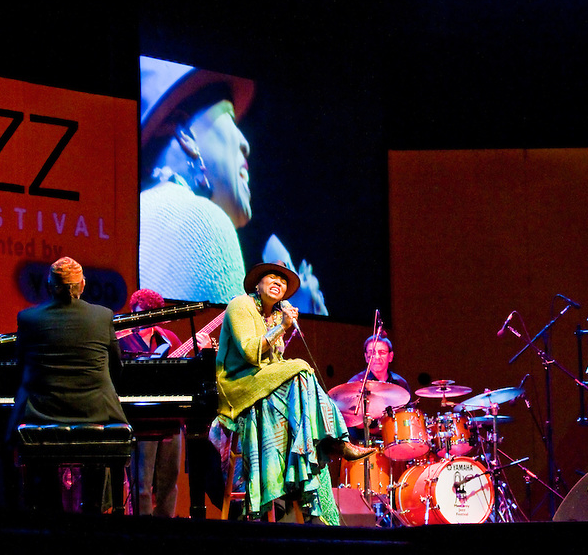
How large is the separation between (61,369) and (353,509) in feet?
6.59

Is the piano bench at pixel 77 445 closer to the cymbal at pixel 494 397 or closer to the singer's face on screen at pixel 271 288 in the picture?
the singer's face on screen at pixel 271 288

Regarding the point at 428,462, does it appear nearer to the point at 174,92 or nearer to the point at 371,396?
the point at 371,396

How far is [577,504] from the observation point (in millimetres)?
3840

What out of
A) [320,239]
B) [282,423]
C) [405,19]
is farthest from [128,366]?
[405,19]

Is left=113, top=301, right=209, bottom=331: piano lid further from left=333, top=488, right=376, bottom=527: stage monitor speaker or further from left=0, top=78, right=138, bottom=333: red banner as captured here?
left=0, top=78, right=138, bottom=333: red banner

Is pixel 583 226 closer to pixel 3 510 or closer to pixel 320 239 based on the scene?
pixel 320 239

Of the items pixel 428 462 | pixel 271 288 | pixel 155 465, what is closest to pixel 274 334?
pixel 271 288

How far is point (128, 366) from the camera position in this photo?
470 centimetres

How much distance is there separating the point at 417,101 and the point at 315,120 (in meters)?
1.29

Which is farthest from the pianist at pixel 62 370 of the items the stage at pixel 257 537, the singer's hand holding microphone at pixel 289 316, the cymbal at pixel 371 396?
the cymbal at pixel 371 396

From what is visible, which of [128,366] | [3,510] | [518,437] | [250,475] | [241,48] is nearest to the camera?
[3,510]

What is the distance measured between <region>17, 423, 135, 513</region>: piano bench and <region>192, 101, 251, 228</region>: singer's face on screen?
158 inches

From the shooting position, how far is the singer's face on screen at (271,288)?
4863 mm

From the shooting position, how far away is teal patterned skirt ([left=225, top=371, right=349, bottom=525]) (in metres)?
4.32
